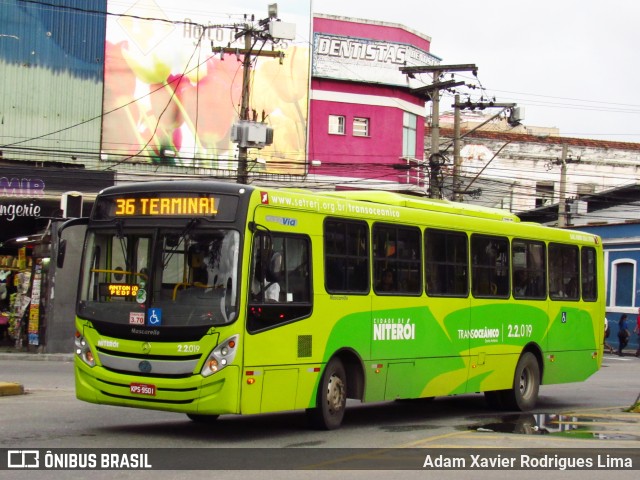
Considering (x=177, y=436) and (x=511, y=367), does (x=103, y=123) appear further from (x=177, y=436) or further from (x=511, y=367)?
(x=177, y=436)

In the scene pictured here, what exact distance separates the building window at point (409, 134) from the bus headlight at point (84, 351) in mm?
28725

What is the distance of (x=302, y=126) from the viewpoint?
36.9 metres

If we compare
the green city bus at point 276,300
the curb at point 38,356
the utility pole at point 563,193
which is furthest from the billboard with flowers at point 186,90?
Result: the green city bus at point 276,300

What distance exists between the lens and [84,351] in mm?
11711

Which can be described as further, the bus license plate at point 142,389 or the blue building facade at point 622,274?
the blue building facade at point 622,274

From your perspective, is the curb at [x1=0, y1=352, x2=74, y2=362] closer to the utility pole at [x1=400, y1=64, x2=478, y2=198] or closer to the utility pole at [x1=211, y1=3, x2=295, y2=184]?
the utility pole at [x1=211, y1=3, x2=295, y2=184]

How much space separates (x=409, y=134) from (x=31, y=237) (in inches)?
684

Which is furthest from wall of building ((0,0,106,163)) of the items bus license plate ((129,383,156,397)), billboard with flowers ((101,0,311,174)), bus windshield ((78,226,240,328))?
bus license plate ((129,383,156,397))

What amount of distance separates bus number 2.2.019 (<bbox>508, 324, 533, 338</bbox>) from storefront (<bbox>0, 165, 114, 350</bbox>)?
10681mm

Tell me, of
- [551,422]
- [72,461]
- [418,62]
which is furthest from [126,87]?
[72,461]

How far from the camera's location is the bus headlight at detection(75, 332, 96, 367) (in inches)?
457

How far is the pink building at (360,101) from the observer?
37.2 meters

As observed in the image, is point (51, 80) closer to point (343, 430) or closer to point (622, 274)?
point (343, 430)

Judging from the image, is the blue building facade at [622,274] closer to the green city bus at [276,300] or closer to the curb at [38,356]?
the curb at [38,356]
